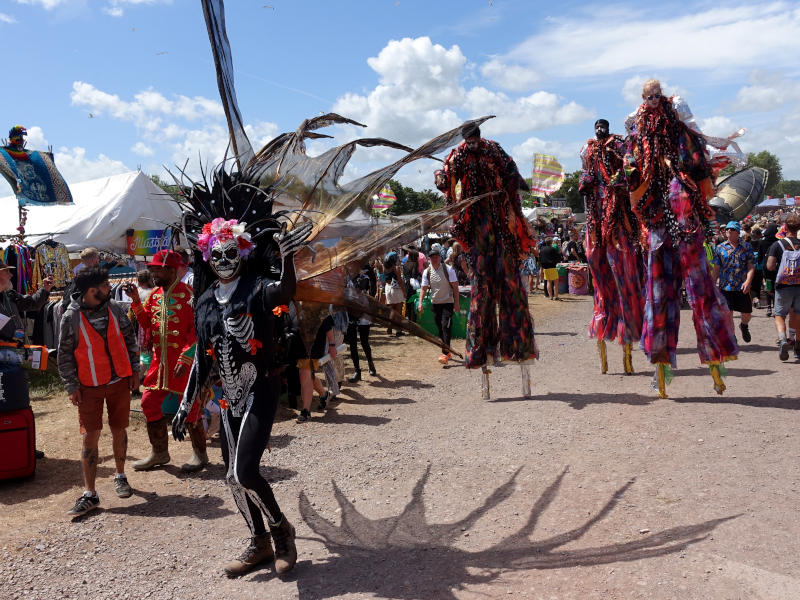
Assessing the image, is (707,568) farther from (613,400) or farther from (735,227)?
(735,227)

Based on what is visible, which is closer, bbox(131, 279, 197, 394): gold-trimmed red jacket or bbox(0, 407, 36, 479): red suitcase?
bbox(0, 407, 36, 479): red suitcase

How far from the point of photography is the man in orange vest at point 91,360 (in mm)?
4883

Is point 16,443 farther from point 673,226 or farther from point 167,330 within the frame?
point 673,226

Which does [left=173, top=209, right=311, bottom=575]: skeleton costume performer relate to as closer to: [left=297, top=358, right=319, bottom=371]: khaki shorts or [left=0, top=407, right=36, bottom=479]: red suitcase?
[left=0, top=407, right=36, bottom=479]: red suitcase

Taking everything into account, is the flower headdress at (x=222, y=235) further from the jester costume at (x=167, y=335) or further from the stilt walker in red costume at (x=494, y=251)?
the stilt walker in red costume at (x=494, y=251)

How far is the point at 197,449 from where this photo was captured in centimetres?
584

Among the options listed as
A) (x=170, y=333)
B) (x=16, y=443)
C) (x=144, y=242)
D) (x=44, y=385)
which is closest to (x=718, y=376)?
(x=170, y=333)

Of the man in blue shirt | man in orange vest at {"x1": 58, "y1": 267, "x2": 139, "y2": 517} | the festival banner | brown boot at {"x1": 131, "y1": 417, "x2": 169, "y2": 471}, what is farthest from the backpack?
the festival banner

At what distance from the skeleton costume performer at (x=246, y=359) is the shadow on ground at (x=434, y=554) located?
296mm

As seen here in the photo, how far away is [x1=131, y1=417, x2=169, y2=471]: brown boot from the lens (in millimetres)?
5859

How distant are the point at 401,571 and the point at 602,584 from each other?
43.5 inches

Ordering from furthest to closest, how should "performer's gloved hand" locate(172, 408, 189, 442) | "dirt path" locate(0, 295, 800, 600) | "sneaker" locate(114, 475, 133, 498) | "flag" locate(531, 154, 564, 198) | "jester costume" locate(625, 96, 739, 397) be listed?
"flag" locate(531, 154, 564, 198) → "jester costume" locate(625, 96, 739, 397) → "sneaker" locate(114, 475, 133, 498) → "performer's gloved hand" locate(172, 408, 189, 442) → "dirt path" locate(0, 295, 800, 600)

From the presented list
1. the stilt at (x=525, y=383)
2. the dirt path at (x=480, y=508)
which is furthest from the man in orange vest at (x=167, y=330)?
the stilt at (x=525, y=383)

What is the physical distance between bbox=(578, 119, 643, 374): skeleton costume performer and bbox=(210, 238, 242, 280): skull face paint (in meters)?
4.80
